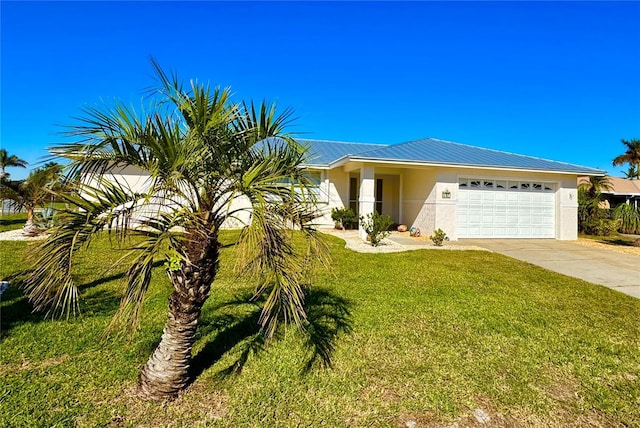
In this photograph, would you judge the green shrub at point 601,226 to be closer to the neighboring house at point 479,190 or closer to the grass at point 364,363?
the neighboring house at point 479,190

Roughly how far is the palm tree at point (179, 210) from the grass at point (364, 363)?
652 mm

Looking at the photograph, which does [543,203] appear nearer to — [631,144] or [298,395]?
[298,395]

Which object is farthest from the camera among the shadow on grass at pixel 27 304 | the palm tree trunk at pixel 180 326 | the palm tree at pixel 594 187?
the palm tree at pixel 594 187

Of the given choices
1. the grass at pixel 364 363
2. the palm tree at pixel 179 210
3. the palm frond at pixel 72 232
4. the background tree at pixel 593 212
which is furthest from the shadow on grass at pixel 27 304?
the background tree at pixel 593 212

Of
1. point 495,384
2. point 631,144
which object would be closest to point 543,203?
point 495,384

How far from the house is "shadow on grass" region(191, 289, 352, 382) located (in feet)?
27.7

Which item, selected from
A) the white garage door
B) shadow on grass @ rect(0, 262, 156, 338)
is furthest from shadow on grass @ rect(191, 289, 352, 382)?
the white garage door

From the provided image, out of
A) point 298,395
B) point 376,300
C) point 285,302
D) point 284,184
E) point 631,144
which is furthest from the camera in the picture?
point 631,144

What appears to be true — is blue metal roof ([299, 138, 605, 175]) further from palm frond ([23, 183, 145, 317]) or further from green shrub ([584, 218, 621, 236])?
palm frond ([23, 183, 145, 317])

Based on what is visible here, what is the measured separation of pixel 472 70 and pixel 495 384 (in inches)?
679

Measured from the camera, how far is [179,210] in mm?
2781

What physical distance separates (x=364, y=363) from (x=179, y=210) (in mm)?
2701

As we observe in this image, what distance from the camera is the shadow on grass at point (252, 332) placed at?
4.00 metres

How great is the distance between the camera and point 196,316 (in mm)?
3205
